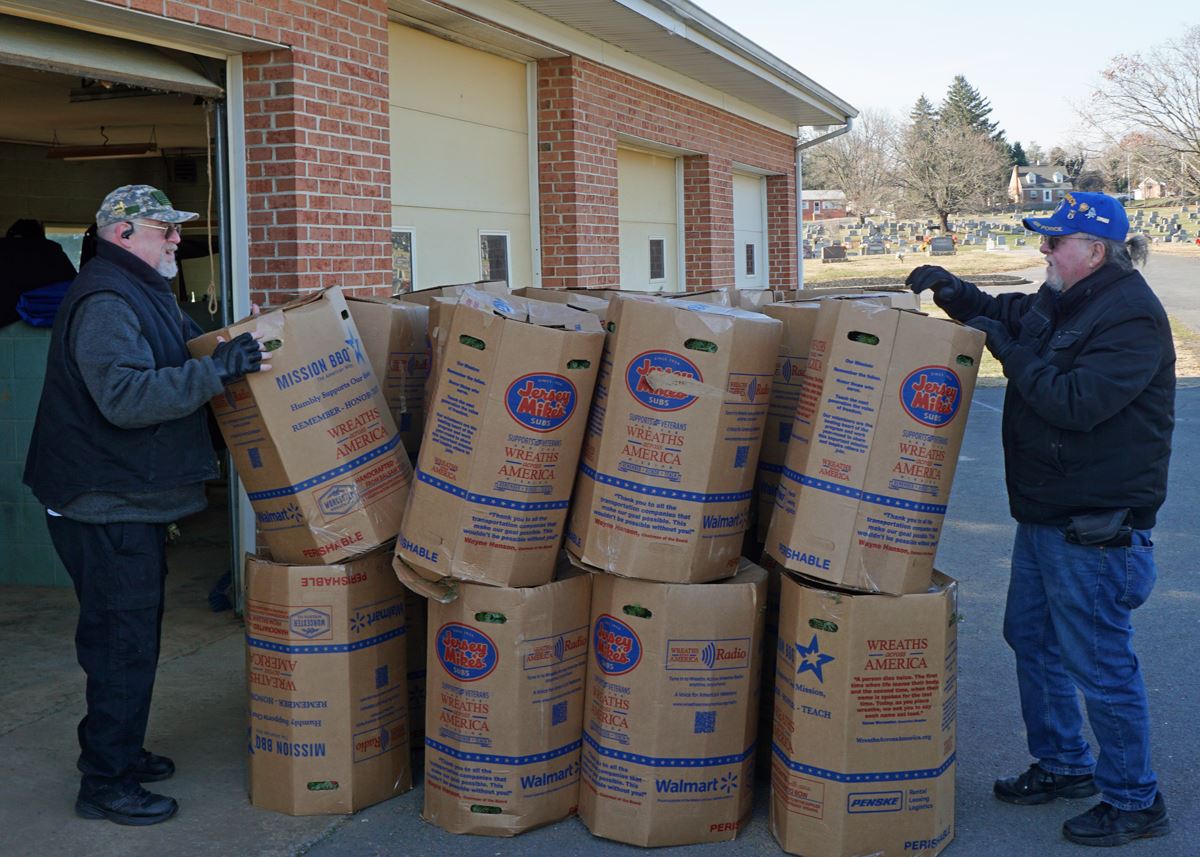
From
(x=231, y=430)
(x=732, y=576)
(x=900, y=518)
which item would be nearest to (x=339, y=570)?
(x=231, y=430)

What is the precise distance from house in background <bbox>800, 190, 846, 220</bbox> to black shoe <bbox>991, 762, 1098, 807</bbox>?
7915 cm

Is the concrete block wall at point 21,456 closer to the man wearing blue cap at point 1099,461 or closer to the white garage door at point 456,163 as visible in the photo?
the white garage door at point 456,163

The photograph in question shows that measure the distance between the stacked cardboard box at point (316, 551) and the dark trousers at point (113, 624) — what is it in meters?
0.33

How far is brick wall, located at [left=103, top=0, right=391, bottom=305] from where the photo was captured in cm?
551

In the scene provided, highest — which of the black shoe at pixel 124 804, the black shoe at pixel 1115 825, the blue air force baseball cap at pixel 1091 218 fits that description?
the blue air force baseball cap at pixel 1091 218

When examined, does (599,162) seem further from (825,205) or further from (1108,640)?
(825,205)

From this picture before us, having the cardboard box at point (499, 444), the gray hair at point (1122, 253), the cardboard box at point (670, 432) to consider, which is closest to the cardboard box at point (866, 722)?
the cardboard box at point (670, 432)

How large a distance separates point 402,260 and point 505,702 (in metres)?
3.90

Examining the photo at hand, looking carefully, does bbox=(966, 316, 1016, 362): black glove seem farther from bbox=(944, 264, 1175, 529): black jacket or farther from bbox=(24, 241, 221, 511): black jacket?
bbox=(24, 241, 221, 511): black jacket

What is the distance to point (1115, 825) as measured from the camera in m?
3.62

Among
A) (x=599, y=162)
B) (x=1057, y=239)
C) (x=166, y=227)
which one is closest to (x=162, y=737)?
(x=166, y=227)

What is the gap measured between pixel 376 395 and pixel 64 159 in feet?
30.4

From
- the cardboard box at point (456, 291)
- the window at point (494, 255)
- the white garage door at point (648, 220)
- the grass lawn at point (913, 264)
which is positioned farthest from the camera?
the grass lawn at point (913, 264)

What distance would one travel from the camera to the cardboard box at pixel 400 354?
13.3 ft
